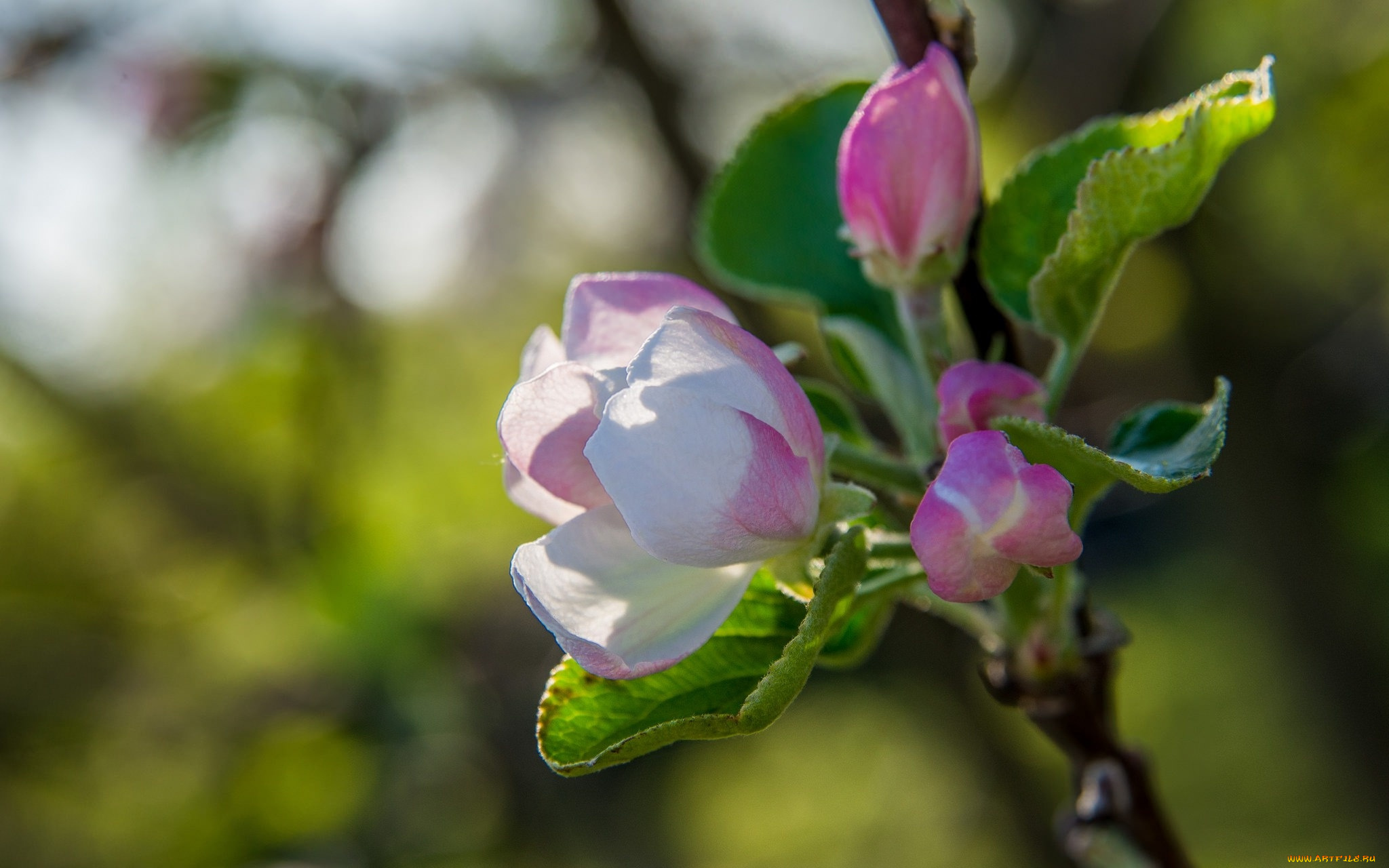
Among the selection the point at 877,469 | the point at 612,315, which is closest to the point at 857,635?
the point at 877,469

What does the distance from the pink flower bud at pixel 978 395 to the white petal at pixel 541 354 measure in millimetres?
146

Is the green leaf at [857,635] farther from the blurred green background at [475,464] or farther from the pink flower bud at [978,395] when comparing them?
the blurred green background at [475,464]

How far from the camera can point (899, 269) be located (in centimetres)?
42

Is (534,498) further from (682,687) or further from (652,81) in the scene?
(652,81)

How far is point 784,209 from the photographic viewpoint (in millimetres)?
564

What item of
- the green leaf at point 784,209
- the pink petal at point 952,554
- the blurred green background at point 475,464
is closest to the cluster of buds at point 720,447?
the pink petal at point 952,554

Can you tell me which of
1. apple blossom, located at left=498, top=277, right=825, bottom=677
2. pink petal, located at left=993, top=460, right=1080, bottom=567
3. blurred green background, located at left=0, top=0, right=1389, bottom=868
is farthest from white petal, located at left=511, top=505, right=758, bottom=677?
blurred green background, located at left=0, top=0, right=1389, bottom=868

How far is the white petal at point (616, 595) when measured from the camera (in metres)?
0.34

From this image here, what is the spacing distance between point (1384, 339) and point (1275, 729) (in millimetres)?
1764

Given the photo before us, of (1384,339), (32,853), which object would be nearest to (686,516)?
(1384,339)

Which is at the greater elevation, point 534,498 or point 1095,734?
point 534,498

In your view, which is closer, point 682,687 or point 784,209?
point 682,687

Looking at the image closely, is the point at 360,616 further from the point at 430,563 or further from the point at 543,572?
A: the point at 543,572

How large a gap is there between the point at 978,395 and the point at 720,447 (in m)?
0.11
